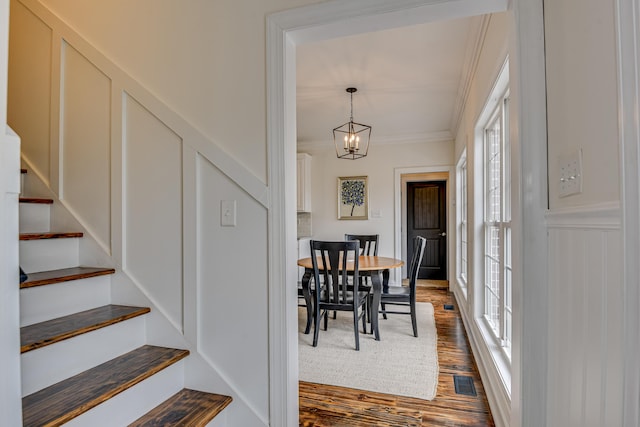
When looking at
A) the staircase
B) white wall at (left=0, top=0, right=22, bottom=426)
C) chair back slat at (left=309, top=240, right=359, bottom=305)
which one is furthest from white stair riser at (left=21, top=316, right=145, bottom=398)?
chair back slat at (left=309, top=240, right=359, bottom=305)

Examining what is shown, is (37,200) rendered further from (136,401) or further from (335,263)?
(335,263)

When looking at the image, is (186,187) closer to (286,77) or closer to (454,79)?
(286,77)

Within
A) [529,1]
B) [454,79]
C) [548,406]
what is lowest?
[548,406]

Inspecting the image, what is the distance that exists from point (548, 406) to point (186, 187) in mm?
1741

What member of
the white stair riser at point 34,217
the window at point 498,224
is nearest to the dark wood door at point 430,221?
the window at point 498,224

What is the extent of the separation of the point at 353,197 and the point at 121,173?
427 centimetres

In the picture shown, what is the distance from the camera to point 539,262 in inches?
46.4

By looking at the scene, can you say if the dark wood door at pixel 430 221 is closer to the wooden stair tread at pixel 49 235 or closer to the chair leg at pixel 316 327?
the chair leg at pixel 316 327

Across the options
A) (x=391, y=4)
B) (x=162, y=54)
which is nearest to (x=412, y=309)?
(x=391, y=4)

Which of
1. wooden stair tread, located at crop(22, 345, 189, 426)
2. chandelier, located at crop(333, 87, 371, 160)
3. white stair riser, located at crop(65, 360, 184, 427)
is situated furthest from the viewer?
chandelier, located at crop(333, 87, 371, 160)

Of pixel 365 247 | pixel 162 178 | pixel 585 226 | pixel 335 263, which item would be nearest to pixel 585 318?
pixel 585 226

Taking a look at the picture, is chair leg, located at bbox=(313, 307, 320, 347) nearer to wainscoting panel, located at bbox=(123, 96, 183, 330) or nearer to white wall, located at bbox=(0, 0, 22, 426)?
wainscoting panel, located at bbox=(123, 96, 183, 330)

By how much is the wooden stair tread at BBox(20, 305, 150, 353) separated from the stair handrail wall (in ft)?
0.38

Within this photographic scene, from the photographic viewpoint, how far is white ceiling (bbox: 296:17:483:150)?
2.54m
